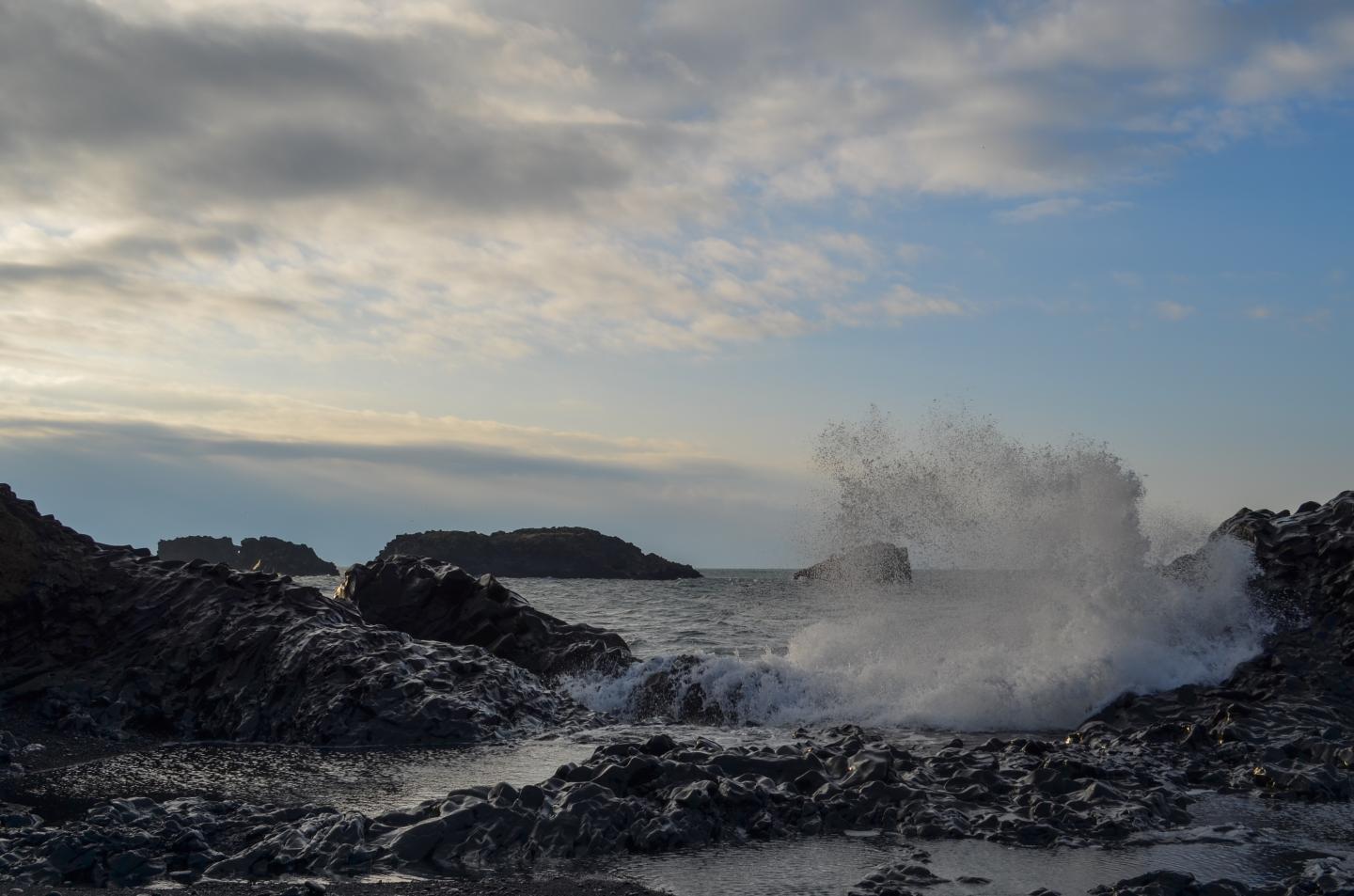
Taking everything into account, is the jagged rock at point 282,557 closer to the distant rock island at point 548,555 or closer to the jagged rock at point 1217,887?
the distant rock island at point 548,555

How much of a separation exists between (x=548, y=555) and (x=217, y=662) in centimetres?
8370

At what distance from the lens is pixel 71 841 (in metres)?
5.21

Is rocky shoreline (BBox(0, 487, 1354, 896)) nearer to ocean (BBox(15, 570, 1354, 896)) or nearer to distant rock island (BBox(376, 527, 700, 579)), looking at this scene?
ocean (BBox(15, 570, 1354, 896))

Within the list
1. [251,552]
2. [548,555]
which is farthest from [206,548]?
[548,555]

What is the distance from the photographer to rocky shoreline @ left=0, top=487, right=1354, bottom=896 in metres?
5.45

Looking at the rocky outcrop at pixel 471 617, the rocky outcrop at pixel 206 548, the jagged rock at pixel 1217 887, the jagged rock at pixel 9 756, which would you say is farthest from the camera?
the rocky outcrop at pixel 206 548

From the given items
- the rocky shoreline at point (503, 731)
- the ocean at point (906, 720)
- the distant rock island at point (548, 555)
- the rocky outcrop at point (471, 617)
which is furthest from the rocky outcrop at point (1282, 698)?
the distant rock island at point (548, 555)

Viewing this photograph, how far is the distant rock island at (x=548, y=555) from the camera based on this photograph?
298ft

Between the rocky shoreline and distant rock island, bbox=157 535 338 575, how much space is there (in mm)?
76803

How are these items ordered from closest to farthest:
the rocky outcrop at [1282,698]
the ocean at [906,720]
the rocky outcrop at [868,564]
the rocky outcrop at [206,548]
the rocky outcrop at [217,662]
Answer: the ocean at [906,720] → the rocky outcrop at [1282,698] → the rocky outcrop at [217,662] → the rocky outcrop at [868,564] → the rocky outcrop at [206,548]

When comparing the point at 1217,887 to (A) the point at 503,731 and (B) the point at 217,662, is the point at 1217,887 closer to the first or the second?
(A) the point at 503,731

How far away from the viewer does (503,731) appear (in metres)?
10.3

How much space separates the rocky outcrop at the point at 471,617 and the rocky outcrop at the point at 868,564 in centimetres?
529

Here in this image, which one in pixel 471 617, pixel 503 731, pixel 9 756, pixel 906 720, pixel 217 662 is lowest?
pixel 906 720
